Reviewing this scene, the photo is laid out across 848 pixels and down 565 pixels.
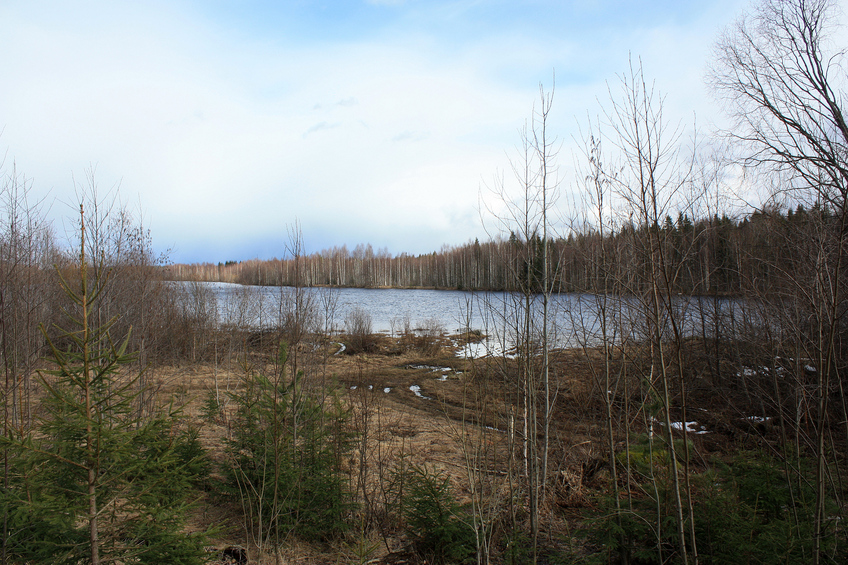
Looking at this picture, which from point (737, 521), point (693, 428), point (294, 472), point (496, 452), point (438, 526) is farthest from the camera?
point (693, 428)

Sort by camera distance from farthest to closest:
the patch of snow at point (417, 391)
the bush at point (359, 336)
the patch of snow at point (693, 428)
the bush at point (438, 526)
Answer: the bush at point (359, 336), the patch of snow at point (417, 391), the patch of snow at point (693, 428), the bush at point (438, 526)

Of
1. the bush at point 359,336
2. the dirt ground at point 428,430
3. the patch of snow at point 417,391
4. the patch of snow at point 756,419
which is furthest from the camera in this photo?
the bush at point 359,336

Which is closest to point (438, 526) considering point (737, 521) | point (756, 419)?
point (737, 521)

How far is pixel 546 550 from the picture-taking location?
468cm

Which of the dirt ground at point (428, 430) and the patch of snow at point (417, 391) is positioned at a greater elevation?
the dirt ground at point (428, 430)

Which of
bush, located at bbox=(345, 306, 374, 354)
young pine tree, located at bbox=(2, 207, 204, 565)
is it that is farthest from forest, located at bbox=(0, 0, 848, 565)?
bush, located at bbox=(345, 306, 374, 354)

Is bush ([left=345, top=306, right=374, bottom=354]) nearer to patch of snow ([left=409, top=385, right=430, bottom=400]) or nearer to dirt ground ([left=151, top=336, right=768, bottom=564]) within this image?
dirt ground ([left=151, top=336, right=768, bottom=564])

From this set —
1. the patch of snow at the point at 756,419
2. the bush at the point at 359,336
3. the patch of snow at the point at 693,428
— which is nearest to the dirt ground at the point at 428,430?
the patch of snow at the point at 693,428

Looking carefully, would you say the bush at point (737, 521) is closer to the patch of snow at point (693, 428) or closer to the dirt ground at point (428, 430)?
the dirt ground at point (428, 430)

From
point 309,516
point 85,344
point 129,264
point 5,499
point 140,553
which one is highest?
point 129,264

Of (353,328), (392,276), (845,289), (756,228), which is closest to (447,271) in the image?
(392,276)

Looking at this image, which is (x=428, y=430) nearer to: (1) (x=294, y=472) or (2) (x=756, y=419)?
(1) (x=294, y=472)

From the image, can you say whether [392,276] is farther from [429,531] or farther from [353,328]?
[429,531]

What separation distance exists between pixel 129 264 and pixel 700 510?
12129 millimetres
